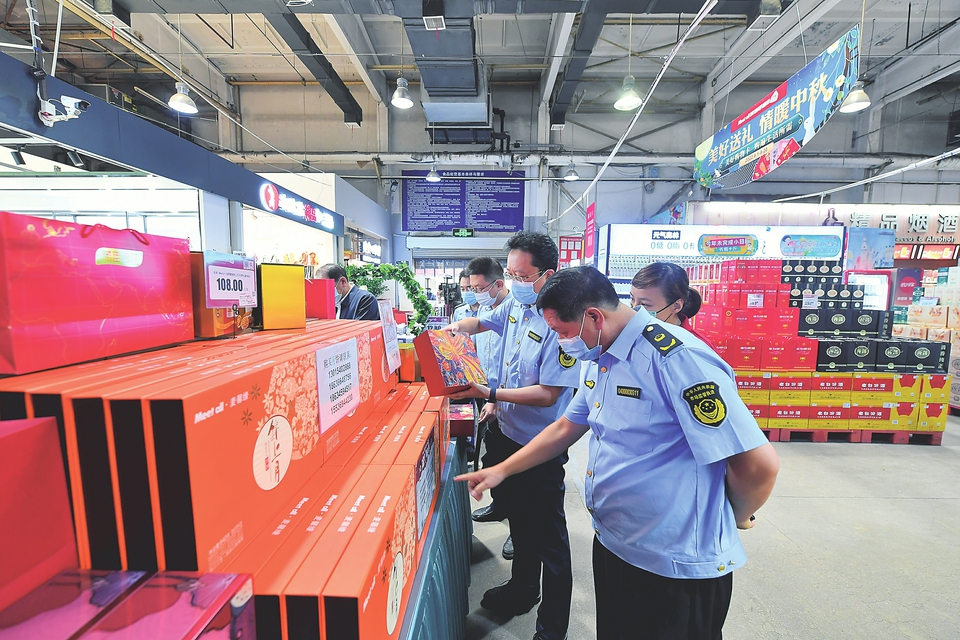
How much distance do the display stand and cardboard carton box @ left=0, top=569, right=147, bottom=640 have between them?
60cm

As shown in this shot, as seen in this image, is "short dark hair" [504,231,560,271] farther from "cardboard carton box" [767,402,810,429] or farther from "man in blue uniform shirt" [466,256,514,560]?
"cardboard carton box" [767,402,810,429]

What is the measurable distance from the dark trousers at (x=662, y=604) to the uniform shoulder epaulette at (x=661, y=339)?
2.25 ft

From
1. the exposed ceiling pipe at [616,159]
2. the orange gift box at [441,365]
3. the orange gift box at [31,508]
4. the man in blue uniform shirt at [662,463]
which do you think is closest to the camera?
the orange gift box at [31,508]

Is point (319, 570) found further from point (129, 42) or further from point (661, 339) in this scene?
point (129, 42)

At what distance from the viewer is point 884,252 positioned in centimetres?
845

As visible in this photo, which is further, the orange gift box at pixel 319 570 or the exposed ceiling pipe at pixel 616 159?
the exposed ceiling pipe at pixel 616 159

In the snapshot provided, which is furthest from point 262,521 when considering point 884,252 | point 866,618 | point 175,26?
point 884,252

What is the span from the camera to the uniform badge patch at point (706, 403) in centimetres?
106

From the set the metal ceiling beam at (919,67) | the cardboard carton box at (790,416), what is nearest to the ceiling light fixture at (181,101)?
the cardboard carton box at (790,416)

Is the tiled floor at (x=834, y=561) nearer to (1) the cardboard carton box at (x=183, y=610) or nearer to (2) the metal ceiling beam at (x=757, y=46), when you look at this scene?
(1) the cardboard carton box at (x=183, y=610)

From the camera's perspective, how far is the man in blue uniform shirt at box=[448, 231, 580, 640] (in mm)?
1831

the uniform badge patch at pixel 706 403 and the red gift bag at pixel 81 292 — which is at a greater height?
the red gift bag at pixel 81 292

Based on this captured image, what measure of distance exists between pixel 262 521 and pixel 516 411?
4.77 ft

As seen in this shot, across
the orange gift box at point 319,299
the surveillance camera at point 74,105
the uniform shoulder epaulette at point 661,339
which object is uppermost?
the surveillance camera at point 74,105
